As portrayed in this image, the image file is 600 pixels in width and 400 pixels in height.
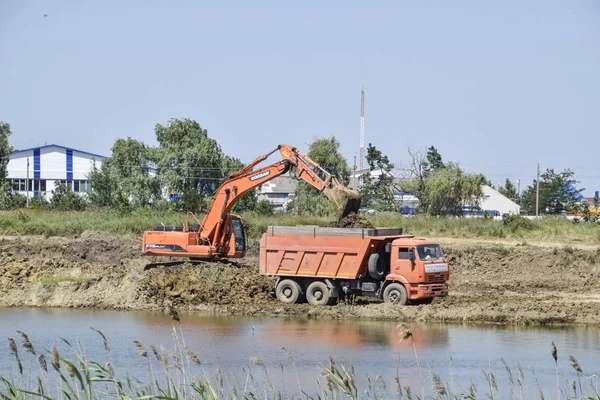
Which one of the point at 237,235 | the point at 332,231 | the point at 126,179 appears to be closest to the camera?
the point at 332,231

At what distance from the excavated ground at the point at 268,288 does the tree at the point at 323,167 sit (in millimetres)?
29055

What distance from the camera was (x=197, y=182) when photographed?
237 feet

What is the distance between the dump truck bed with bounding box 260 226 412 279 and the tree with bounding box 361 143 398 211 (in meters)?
36.4

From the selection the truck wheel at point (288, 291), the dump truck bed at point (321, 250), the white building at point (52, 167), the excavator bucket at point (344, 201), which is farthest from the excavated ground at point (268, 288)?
the white building at point (52, 167)

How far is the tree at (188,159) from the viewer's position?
233 ft

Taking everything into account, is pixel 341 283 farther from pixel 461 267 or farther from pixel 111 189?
pixel 111 189

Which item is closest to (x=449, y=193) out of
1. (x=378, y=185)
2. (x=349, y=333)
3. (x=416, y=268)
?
(x=378, y=185)

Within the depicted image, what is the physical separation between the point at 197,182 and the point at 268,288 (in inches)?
1683

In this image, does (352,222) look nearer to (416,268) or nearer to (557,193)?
(416,268)

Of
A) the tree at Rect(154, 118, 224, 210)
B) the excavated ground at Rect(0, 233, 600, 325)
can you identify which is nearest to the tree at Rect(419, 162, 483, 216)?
the tree at Rect(154, 118, 224, 210)

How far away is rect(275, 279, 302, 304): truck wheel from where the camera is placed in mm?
28531

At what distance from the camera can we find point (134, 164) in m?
75.6

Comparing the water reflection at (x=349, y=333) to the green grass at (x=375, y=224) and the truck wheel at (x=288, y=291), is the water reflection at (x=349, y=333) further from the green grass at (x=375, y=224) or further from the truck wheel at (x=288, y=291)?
the green grass at (x=375, y=224)

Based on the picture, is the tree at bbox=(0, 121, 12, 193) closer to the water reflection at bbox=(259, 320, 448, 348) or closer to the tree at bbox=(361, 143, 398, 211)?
the tree at bbox=(361, 143, 398, 211)
